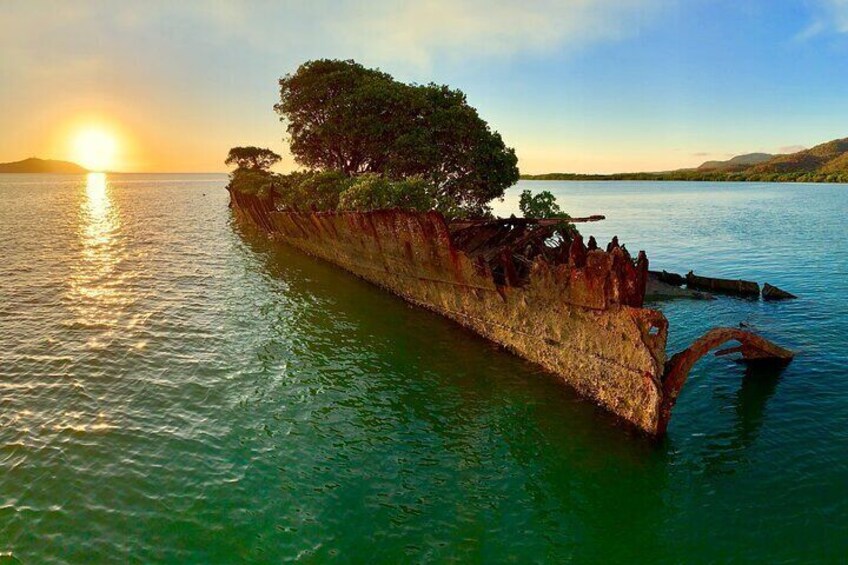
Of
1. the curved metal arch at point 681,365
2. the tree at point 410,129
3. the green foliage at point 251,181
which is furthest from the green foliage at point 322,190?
the curved metal arch at point 681,365

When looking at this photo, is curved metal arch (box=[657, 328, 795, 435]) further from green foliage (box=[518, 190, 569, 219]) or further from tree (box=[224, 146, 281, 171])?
tree (box=[224, 146, 281, 171])

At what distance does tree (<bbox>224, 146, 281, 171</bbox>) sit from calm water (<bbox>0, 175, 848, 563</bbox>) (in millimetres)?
64511

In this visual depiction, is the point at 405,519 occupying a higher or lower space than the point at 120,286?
lower

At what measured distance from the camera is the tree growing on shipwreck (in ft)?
37.9

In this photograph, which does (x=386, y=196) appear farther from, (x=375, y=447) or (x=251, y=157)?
(x=251, y=157)

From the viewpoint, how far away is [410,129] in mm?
36438

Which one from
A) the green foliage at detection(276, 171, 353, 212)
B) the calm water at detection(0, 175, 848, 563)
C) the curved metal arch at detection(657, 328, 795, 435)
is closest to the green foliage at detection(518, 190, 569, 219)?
the calm water at detection(0, 175, 848, 563)

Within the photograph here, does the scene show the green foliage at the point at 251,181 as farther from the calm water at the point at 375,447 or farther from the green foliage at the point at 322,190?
the calm water at the point at 375,447

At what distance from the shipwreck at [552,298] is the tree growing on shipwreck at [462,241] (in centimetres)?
4

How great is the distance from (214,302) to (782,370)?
21726 millimetres

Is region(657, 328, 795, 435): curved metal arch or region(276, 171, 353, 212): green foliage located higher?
region(276, 171, 353, 212): green foliage

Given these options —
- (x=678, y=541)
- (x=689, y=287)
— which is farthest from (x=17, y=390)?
(x=689, y=287)

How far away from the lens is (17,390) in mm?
13367

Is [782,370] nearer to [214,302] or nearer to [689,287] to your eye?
[689,287]
